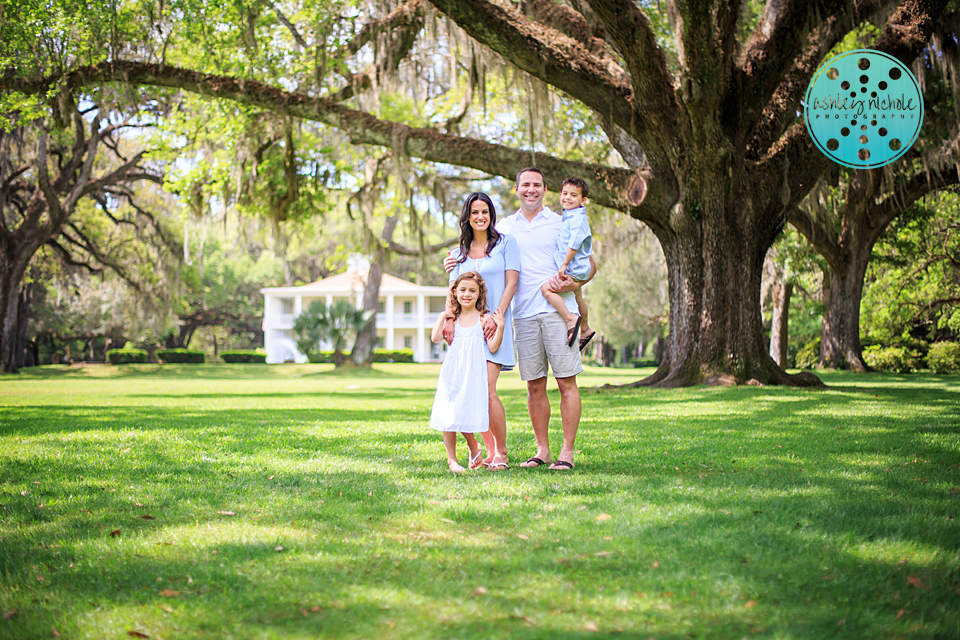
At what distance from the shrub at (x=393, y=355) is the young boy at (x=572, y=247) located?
1554 inches

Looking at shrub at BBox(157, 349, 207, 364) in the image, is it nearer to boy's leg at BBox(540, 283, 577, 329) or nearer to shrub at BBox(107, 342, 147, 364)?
shrub at BBox(107, 342, 147, 364)

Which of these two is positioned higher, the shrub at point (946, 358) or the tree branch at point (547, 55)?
the tree branch at point (547, 55)

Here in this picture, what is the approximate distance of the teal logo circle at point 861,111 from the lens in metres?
6.63

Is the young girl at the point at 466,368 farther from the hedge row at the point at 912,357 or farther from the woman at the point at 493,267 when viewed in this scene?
the hedge row at the point at 912,357

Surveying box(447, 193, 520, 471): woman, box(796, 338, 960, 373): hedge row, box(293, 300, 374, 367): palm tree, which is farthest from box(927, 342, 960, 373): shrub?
box(447, 193, 520, 471): woman

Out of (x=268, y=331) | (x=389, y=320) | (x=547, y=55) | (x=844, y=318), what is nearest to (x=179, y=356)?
(x=268, y=331)

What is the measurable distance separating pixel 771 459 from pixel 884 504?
1.45 meters

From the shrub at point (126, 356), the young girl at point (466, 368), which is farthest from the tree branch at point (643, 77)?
the shrub at point (126, 356)

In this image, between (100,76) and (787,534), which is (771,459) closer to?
(787,534)

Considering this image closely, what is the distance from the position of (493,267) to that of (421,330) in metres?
43.2

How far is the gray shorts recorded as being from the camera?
4.68 metres

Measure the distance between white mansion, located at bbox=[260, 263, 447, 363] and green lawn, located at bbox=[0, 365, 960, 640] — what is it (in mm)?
40816

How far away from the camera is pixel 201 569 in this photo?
2727 millimetres

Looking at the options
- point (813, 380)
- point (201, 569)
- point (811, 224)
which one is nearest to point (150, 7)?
point (201, 569)
